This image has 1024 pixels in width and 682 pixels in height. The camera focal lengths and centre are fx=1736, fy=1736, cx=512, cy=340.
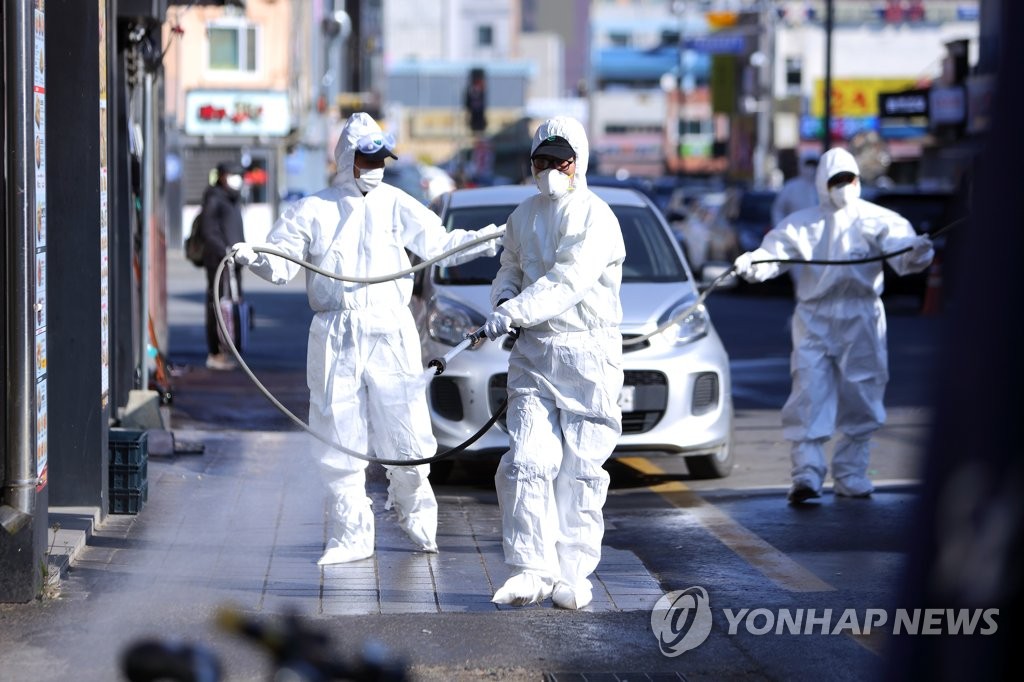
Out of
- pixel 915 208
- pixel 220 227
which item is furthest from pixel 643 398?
pixel 915 208

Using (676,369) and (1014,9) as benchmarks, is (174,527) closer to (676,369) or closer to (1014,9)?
(676,369)

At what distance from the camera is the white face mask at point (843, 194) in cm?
901

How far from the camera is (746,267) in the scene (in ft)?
28.1

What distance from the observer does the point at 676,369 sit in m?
9.41

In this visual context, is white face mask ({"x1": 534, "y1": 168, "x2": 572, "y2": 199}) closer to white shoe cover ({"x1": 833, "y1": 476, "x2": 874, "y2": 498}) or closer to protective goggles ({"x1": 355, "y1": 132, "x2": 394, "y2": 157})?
protective goggles ({"x1": 355, "y1": 132, "x2": 394, "y2": 157})

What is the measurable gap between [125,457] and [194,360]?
8723 millimetres

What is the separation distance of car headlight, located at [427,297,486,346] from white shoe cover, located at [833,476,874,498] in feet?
6.89

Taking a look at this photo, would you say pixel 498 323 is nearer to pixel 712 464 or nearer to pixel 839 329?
pixel 839 329

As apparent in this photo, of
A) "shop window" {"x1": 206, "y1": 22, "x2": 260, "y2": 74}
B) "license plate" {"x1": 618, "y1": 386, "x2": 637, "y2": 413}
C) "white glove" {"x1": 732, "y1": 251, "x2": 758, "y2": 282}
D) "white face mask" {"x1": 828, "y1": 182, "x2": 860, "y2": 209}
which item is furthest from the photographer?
"shop window" {"x1": 206, "y1": 22, "x2": 260, "y2": 74}

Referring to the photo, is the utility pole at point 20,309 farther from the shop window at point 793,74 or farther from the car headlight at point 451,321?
the shop window at point 793,74

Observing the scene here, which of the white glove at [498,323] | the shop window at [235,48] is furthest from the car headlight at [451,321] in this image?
the shop window at [235,48]

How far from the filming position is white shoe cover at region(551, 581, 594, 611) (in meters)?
6.32

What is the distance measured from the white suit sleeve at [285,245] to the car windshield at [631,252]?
258 cm

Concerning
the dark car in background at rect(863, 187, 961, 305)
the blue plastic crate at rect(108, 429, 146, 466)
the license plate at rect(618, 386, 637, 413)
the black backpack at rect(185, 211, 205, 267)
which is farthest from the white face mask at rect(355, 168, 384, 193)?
the dark car in background at rect(863, 187, 961, 305)
